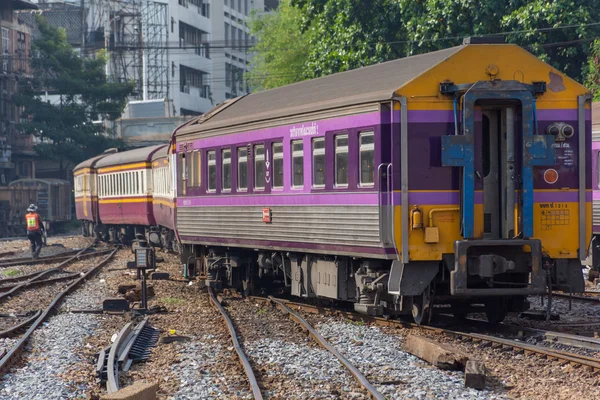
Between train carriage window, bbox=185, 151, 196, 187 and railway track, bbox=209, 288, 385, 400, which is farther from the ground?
train carriage window, bbox=185, 151, 196, 187

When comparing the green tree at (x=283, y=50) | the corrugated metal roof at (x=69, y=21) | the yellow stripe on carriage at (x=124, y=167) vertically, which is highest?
the corrugated metal roof at (x=69, y=21)

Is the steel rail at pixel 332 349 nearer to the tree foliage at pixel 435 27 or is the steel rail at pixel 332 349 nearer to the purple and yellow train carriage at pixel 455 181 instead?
the purple and yellow train carriage at pixel 455 181

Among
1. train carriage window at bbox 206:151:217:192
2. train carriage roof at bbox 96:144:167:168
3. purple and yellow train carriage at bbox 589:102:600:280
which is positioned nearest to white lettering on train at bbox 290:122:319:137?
train carriage window at bbox 206:151:217:192

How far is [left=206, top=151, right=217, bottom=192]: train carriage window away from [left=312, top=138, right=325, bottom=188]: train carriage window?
3556 millimetres

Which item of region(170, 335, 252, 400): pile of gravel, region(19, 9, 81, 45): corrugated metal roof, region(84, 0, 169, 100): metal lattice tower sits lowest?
region(170, 335, 252, 400): pile of gravel

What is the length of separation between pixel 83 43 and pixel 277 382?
63.1 meters

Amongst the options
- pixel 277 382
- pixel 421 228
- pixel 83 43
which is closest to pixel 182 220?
pixel 421 228

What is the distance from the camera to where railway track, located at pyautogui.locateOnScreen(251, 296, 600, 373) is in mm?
9266

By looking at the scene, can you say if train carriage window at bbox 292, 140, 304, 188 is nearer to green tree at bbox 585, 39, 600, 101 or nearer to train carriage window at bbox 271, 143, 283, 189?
train carriage window at bbox 271, 143, 283, 189

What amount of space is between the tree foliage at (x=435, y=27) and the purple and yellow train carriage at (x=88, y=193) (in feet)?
30.2

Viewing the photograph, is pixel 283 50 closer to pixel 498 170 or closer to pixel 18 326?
pixel 18 326

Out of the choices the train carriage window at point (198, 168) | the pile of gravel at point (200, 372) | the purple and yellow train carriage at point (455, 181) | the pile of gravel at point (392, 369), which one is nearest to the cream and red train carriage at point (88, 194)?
the train carriage window at point (198, 168)

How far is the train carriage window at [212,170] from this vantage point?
1639 centimetres

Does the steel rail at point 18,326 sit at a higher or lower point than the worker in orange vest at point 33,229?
lower
